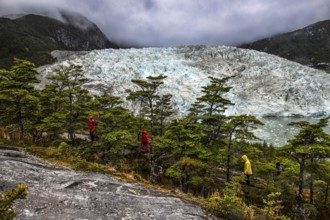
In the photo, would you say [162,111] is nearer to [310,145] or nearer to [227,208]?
[310,145]

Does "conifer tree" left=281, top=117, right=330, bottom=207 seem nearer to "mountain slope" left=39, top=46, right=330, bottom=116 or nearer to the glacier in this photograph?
"mountain slope" left=39, top=46, right=330, bottom=116

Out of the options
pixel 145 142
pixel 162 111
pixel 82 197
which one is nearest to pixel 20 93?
pixel 145 142

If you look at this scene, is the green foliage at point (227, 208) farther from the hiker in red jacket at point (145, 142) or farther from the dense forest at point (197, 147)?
the hiker in red jacket at point (145, 142)

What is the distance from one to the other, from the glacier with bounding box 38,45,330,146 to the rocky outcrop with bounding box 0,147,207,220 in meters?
47.7

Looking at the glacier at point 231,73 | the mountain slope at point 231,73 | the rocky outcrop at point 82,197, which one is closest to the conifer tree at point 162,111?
the rocky outcrop at point 82,197

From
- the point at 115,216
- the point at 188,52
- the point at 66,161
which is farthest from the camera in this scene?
the point at 188,52

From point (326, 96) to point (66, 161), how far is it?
227 ft

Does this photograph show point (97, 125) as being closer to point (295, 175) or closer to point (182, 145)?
point (182, 145)

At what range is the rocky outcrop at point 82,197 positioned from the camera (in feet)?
14.9

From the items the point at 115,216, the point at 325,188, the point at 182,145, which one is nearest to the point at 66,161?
the point at 115,216

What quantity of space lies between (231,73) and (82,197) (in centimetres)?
6446

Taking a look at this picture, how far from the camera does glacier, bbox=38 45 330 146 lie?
5653 centimetres

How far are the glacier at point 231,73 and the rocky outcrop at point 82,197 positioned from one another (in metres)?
47.7

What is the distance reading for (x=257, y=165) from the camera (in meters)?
16.1
